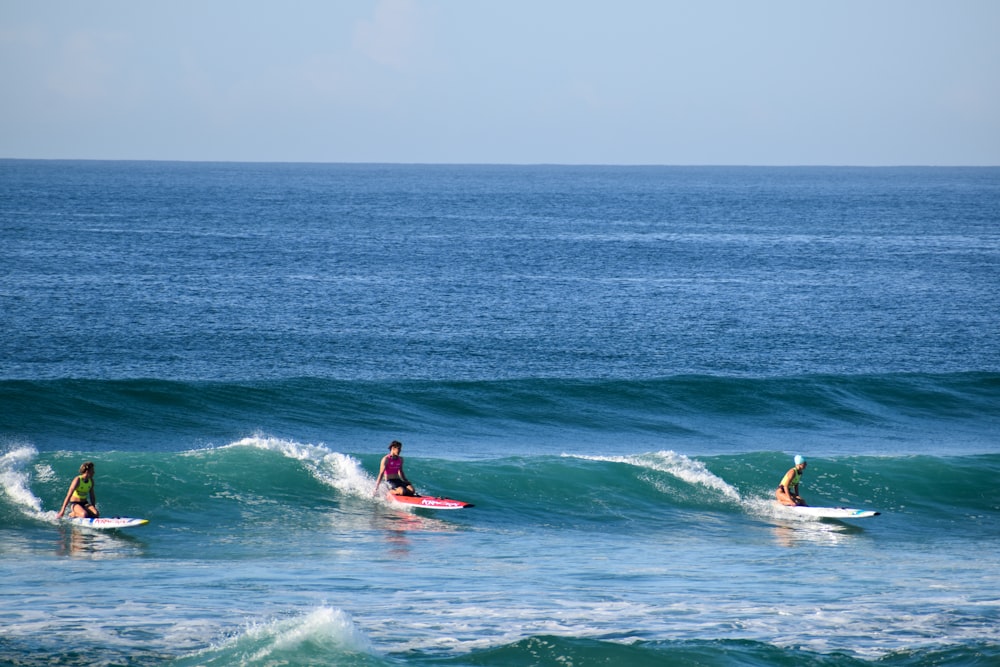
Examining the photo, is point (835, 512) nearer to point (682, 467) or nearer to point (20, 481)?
point (682, 467)

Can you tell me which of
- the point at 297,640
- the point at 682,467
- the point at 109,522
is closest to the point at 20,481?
the point at 109,522

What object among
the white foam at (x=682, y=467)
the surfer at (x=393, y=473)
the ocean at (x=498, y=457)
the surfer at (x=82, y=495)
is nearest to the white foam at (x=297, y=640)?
→ the ocean at (x=498, y=457)

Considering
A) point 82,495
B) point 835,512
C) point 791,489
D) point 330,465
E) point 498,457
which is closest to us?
point 82,495

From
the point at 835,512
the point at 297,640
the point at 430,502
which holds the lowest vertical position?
the point at 430,502

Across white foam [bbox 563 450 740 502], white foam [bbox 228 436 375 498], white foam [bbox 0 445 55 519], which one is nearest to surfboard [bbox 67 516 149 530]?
white foam [bbox 0 445 55 519]

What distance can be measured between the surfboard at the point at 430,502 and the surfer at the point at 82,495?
20.2ft

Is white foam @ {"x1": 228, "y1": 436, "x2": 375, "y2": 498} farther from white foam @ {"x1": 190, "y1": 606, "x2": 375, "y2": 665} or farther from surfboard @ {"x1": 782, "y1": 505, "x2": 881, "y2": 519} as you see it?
white foam @ {"x1": 190, "y1": 606, "x2": 375, "y2": 665}

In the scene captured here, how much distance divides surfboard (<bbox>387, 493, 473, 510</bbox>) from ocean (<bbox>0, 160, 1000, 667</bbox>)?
9.0 inches

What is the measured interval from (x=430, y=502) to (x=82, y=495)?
23.0 feet

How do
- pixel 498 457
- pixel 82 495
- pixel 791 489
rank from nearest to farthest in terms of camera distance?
pixel 82 495
pixel 791 489
pixel 498 457

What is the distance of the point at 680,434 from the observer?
109ft

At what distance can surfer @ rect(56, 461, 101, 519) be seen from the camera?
20531mm

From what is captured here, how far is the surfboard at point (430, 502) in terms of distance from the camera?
75.2 ft

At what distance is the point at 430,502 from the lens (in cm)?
2297
